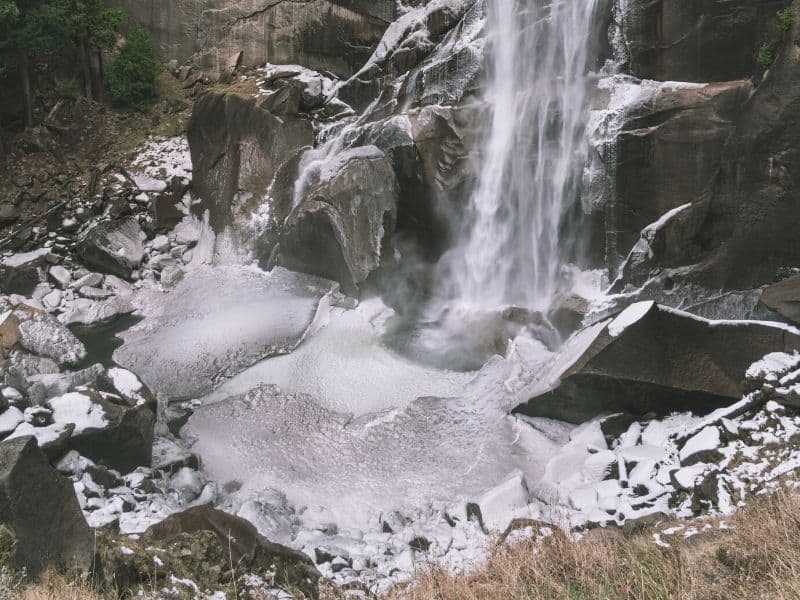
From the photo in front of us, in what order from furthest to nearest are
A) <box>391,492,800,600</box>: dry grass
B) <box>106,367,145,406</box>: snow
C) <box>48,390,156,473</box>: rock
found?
<box>106,367,145,406</box>: snow → <box>48,390,156,473</box>: rock → <box>391,492,800,600</box>: dry grass

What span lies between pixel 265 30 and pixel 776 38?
1252 centimetres

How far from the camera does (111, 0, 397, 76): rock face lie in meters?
16.1

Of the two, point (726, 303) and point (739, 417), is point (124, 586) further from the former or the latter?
point (726, 303)

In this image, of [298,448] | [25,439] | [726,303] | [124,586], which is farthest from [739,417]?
[25,439]

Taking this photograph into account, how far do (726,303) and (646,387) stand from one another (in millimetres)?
1758

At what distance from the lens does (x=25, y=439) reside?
14.3 feet

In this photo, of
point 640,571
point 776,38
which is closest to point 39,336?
point 640,571

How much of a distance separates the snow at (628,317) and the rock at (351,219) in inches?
202

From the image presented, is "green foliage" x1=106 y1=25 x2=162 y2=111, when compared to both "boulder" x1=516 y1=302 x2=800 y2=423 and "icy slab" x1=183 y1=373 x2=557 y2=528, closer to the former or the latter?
"icy slab" x1=183 y1=373 x2=557 y2=528

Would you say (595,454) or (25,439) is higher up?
(25,439)

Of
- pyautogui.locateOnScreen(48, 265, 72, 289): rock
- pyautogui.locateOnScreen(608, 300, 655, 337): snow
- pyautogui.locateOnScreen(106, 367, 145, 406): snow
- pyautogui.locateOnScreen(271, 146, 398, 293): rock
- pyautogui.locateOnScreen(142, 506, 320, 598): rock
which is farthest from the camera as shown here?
pyautogui.locateOnScreen(48, 265, 72, 289): rock

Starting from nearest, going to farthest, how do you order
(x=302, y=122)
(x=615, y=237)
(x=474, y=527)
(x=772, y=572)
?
(x=772, y=572) → (x=474, y=527) → (x=615, y=237) → (x=302, y=122)

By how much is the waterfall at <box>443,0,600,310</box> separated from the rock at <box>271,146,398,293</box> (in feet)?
4.68

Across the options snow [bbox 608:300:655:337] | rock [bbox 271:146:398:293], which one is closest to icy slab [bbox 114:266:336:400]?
rock [bbox 271:146:398:293]
